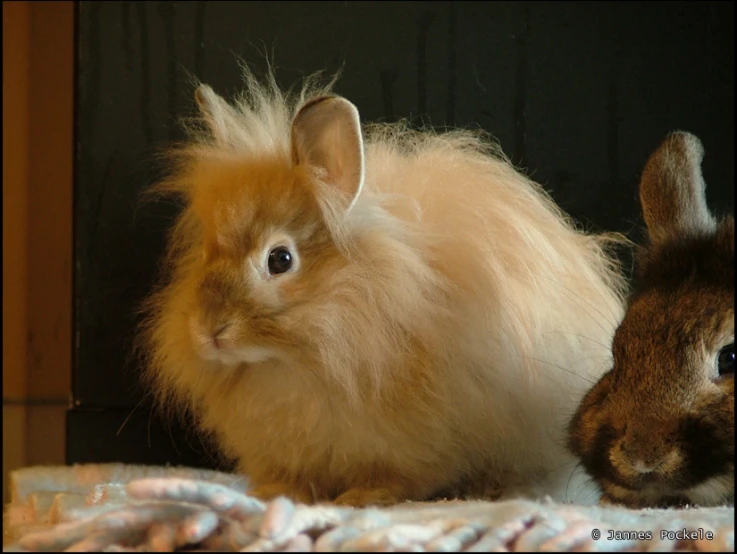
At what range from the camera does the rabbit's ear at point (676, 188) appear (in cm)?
136

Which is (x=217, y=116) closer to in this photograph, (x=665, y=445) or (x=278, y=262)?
(x=278, y=262)

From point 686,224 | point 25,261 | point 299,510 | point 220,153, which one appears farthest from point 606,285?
point 25,261

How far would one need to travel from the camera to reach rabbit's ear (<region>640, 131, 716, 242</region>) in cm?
136

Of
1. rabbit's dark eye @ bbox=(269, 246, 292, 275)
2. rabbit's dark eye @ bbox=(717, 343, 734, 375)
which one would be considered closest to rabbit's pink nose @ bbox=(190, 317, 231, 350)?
rabbit's dark eye @ bbox=(269, 246, 292, 275)

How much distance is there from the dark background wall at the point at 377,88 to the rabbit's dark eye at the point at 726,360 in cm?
80

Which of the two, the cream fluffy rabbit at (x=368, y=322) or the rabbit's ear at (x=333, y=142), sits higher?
the rabbit's ear at (x=333, y=142)

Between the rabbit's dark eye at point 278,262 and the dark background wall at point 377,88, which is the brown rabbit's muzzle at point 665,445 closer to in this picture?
the rabbit's dark eye at point 278,262

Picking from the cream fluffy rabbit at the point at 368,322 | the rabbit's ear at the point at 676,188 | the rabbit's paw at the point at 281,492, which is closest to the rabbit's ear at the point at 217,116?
the cream fluffy rabbit at the point at 368,322

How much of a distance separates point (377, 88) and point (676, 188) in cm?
72

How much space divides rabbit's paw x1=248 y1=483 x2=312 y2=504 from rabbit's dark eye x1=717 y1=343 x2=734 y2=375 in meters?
0.62

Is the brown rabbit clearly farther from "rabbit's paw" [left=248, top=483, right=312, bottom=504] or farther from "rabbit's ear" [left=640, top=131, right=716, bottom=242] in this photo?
"rabbit's paw" [left=248, top=483, right=312, bottom=504]

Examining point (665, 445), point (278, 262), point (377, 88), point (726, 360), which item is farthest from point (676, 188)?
point (377, 88)

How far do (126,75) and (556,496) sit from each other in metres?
1.18

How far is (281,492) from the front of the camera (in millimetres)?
1369
